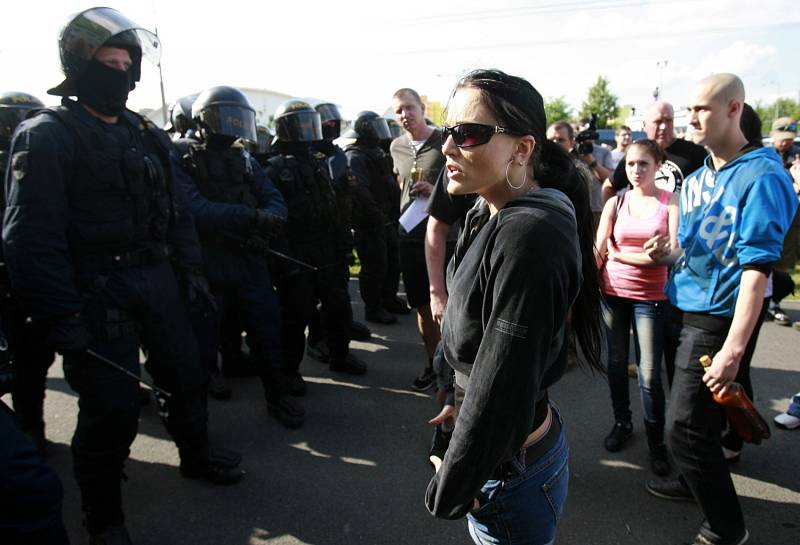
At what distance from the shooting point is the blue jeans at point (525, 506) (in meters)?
1.35

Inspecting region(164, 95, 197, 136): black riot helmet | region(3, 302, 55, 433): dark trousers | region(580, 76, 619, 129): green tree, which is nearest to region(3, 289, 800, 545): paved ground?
region(3, 302, 55, 433): dark trousers

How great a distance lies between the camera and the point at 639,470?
9.95 ft

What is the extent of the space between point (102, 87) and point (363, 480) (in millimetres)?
2395

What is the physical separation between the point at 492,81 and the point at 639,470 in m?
2.61

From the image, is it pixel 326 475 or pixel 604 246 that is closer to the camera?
pixel 326 475

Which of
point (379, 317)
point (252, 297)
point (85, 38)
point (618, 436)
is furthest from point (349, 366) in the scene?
point (85, 38)

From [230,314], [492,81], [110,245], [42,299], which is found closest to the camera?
[492,81]

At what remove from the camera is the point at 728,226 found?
215 cm

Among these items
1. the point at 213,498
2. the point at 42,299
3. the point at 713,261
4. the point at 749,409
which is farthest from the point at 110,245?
the point at 749,409

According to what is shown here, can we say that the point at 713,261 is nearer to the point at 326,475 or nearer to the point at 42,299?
the point at 326,475

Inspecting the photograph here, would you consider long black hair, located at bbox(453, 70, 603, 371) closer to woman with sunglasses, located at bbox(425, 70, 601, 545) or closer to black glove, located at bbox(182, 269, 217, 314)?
woman with sunglasses, located at bbox(425, 70, 601, 545)

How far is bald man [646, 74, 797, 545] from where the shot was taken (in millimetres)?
2027

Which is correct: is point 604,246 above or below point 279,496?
above

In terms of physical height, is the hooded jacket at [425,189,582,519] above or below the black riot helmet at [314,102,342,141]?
below
